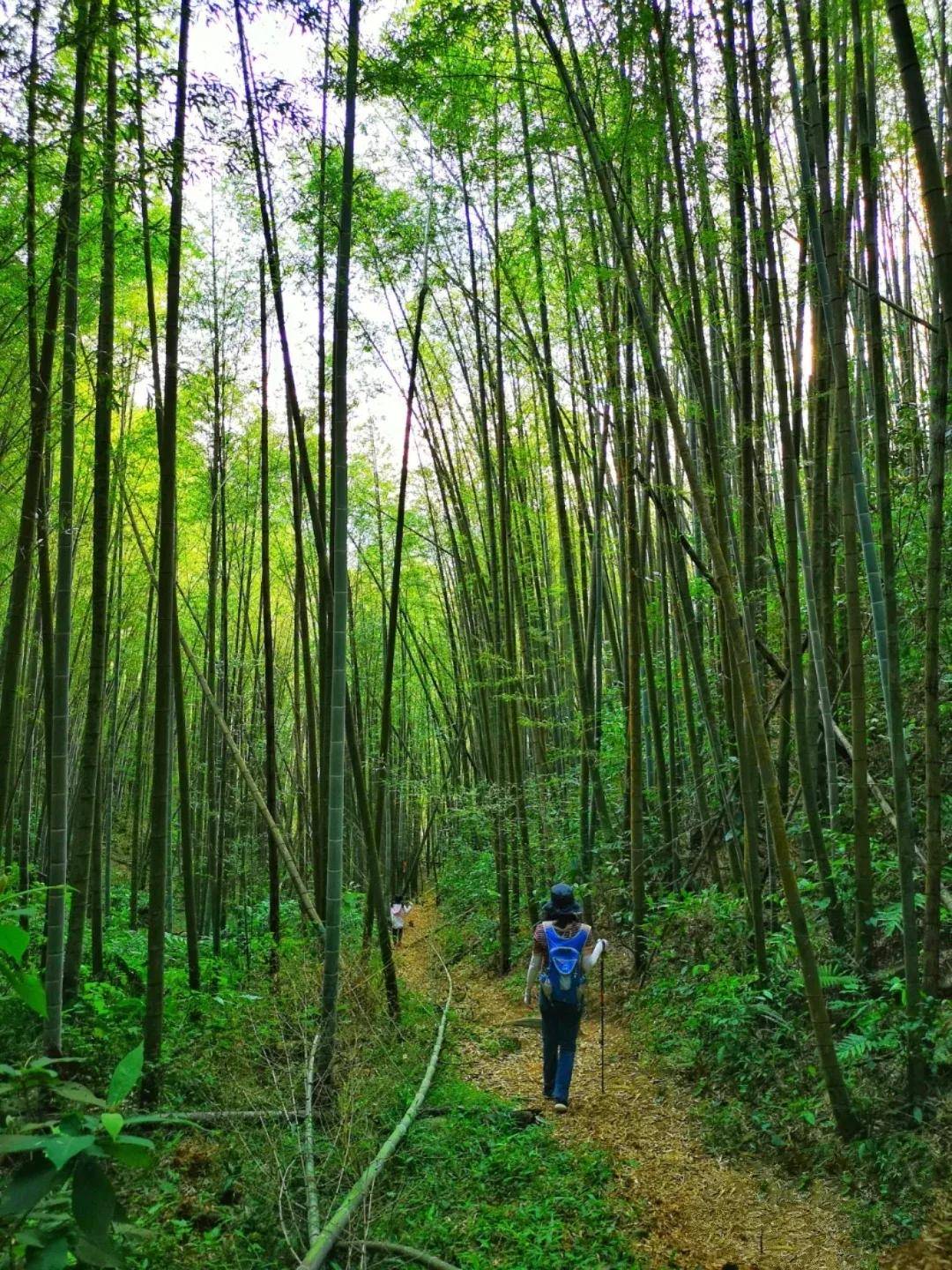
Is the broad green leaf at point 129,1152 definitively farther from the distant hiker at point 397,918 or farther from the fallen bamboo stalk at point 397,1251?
the distant hiker at point 397,918

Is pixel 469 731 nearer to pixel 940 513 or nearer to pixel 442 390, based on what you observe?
pixel 442 390

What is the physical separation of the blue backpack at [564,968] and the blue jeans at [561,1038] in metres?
0.04

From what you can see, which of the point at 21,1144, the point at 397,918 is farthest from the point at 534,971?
the point at 397,918

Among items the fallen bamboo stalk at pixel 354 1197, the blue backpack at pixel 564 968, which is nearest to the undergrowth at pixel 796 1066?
the blue backpack at pixel 564 968

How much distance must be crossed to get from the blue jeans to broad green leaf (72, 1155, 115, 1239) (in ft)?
10.2

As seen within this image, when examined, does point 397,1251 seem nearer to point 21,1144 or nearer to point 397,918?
point 21,1144

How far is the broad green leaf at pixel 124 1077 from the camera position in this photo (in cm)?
100

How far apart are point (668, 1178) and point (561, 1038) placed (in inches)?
34.0

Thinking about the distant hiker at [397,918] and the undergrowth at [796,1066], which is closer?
the undergrowth at [796,1066]

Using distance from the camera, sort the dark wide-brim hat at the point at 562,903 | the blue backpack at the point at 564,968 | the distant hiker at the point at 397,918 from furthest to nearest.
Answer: the distant hiker at the point at 397,918 → the dark wide-brim hat at the point at 562,903 → the blue backpack at the point at 564,968

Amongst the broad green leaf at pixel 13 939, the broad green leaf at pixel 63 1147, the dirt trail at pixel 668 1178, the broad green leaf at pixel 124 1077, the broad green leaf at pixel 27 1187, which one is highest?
the broad green leaf at pixel 13 939

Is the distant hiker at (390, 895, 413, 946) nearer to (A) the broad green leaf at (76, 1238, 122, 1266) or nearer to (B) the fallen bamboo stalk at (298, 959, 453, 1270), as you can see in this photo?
(B) the fallen bamboo stalk at (298, 959, 453, 1270)

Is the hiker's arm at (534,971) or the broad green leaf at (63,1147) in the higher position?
the broad green leaf at (63,1147)

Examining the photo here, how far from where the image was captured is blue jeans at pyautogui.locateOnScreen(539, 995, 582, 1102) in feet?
12.4
